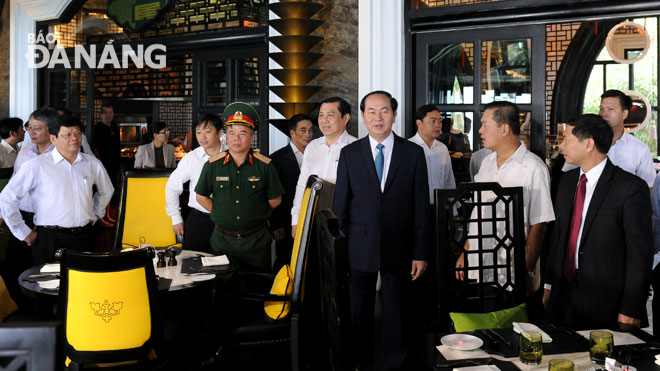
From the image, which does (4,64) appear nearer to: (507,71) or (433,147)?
(433,147)

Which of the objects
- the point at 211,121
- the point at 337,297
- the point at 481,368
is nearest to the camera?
the point at 337,297

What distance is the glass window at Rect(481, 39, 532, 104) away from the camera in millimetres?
4652

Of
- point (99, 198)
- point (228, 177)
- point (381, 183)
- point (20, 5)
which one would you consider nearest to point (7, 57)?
point (20, 5)

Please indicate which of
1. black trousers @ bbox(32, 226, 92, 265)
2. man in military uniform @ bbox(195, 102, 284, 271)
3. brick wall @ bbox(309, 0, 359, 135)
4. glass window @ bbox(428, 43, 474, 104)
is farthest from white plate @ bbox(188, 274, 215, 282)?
glass window @ bbox(428, 43, 474, 104)

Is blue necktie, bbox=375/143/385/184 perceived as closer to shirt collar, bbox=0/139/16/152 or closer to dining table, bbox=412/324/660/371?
dining table, bbox=412/324/660/371

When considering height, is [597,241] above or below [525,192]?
below

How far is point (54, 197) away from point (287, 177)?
5.42 ft

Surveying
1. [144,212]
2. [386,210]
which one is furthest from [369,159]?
[144,212]

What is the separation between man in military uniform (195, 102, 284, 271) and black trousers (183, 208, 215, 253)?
0.31 metres

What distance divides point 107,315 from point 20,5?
6.53 m

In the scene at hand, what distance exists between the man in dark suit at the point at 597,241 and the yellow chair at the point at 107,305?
1.69 metres

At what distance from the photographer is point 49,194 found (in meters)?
3.71

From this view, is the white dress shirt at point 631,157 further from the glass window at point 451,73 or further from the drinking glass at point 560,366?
the drinking glass at point 560,366

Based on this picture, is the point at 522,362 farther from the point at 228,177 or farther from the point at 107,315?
the point at 228,177
